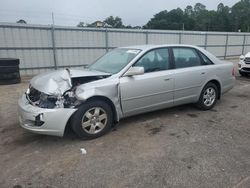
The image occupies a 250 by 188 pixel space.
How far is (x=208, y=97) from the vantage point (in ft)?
17.1

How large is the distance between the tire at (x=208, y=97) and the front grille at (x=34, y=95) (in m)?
3.38

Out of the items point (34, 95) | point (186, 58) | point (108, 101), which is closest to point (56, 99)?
point (34, 95)

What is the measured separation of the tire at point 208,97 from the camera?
511 cm

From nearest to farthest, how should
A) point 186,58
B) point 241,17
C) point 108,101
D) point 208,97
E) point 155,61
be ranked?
1. point 108,101
2. point 155,61
3. point 186,58
4. point 208,97
5. point 241,17

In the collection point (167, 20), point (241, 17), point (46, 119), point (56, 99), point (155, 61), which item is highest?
point (241, 17)

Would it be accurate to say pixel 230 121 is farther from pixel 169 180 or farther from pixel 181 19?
pixel 181 19

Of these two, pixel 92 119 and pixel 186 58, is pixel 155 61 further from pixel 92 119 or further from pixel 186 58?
pixel 92 119

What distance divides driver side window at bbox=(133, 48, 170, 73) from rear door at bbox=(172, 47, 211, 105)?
8.7 inches

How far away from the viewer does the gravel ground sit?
272 cm

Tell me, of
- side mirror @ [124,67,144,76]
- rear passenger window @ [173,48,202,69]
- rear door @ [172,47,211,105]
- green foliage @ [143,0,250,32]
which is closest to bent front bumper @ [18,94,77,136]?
side mirror @ [124,67,144,76]

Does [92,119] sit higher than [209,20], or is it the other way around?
[209,20]

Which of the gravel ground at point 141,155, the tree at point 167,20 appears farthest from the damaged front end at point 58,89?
the tree at point 167,20

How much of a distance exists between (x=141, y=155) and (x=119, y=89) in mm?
1191

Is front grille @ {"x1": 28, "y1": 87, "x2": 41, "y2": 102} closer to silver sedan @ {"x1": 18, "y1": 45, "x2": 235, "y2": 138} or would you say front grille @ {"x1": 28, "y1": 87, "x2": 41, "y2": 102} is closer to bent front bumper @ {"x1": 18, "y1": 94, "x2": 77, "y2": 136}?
silver sedan @ {"x1": 18, "y1": 45, "x2": 235, "y2": 138}
